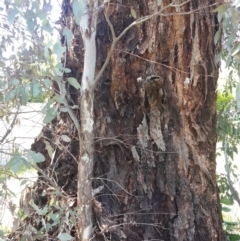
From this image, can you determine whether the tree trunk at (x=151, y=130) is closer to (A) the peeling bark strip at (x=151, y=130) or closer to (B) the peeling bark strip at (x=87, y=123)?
(A) the peeling bark strip at (x=151, y=130)

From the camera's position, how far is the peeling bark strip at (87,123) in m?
1.18

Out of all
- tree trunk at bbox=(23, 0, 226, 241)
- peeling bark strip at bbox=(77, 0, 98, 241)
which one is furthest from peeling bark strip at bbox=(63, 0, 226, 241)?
peeling bark strip at bbox=(77, 0, 98, 241)

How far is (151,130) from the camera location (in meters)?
1.45

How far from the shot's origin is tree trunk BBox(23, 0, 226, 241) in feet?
4.69

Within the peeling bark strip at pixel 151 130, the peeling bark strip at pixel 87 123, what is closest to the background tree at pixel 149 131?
the peeling bark strip at pixel 151 130

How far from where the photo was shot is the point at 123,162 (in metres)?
1.45

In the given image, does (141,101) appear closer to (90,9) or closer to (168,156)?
(168,156)

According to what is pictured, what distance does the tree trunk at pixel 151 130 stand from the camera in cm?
143

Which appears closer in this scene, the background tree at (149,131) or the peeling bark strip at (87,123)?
the peeling bark strip at (87,123)

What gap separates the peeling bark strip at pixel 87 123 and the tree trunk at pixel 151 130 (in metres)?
0.16

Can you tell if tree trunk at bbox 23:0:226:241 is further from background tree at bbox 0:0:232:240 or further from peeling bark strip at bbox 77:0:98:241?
peeling bark strip at bbox 77:0:98:241

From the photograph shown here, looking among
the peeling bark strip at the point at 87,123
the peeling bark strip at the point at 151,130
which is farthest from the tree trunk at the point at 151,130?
the peeling bark strip at the point at 87,123

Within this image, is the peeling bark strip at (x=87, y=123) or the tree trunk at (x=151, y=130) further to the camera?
the tree trunk at (x=151, y=130)

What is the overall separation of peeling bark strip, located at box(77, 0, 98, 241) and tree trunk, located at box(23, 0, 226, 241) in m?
0.16
